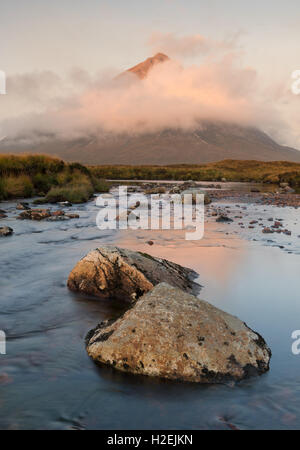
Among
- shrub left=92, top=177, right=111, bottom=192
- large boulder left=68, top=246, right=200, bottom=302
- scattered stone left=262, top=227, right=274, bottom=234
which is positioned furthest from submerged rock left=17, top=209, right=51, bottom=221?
shrub left=92, top=177, right=111, bottom=192

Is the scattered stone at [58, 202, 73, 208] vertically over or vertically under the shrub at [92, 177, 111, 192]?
under

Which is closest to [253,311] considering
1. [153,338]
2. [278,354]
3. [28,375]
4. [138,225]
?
[278,354]

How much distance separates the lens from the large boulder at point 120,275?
6.73m

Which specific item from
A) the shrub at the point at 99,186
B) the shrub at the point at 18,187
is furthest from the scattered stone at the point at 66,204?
the shrub at the point at 99,186

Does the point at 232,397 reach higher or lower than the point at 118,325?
lower

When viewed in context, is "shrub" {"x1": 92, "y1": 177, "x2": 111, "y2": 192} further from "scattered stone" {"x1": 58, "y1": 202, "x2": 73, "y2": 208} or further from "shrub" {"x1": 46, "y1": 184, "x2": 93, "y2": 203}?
"scattered stone" {"x1": 58, "y1": 202, "x2": 73, "y2": 208}

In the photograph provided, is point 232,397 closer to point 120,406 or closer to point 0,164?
point 120,406

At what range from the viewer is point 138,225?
1727 centimetres

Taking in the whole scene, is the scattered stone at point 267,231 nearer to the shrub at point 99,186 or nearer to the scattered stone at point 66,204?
the scattered stone at point 66,204

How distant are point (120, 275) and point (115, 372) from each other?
8.94ft

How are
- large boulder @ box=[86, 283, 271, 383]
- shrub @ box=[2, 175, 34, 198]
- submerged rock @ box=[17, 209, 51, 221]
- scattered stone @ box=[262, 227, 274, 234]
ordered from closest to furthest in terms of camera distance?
1. large boulder @ box=[86, 283, 271, 383]
2. scattered stone @ box=[262, 227, 274, 234]
3. submerged rock @ box=[17, 209, 51, 221]
4. shrub @ box=[2, 175, 34, 198]

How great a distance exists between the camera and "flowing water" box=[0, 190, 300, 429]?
347 centimetres

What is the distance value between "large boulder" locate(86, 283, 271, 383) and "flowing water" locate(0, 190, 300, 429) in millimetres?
136

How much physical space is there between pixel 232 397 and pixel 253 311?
2.66m
